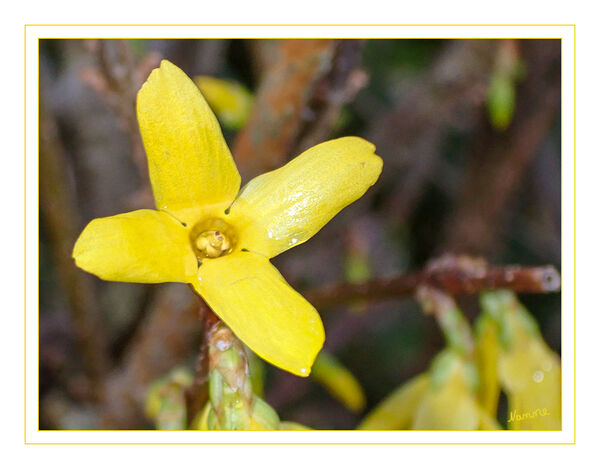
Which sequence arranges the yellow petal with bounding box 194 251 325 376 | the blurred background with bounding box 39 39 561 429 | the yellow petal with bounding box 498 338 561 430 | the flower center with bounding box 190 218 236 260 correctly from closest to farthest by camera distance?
the yellow petal with bounding box 194 251 325 376
the flower center with bounding box 190 218 236 260
the yellow petal with bounding box 498 338 561 430
the blurred background with bounding box 39 39 561 429

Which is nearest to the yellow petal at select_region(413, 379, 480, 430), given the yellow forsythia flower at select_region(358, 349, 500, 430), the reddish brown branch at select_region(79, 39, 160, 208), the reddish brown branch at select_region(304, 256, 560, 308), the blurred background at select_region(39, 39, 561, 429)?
the yellow forsythia flower at select_region(358, 349, 500, 430)

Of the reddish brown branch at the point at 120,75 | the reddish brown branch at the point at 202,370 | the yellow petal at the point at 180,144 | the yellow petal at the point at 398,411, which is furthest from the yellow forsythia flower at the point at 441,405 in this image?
the reddish brown branch at the point at 120,75

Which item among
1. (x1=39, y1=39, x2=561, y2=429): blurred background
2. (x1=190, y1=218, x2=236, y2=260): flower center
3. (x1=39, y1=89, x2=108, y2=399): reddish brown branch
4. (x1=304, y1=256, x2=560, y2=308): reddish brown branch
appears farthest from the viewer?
(x1=39, y1=89, x2=108, y2=399): reddish brown branch

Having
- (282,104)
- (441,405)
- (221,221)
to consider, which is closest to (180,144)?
(221,221)

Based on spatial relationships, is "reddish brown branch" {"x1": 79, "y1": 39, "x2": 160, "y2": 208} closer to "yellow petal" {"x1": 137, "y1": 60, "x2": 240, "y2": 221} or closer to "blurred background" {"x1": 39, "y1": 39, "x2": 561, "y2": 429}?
"blurred background" {"x1": 39, "y1": 39, "x2": 561, "y2": 429}
